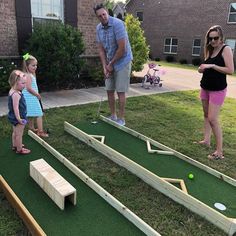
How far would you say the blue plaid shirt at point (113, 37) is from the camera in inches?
187

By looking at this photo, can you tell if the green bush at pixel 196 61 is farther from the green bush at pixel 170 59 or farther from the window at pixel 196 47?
the green bush at pixel 170 59

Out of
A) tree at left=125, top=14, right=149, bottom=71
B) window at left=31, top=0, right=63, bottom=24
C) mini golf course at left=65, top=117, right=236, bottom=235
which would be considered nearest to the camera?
mini golf course at left=65, top=117, right=236, bottom=235

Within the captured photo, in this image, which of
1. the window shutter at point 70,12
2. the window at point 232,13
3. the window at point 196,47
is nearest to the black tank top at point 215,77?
the window shutter at point 70,12

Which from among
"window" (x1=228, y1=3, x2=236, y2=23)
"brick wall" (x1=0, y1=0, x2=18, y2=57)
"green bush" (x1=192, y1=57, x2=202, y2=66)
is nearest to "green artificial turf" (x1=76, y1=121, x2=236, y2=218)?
"brick wall" (x1=0, y1=0, x2=18, y2=57)

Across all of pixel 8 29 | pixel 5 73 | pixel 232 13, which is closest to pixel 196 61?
pixel 232 13

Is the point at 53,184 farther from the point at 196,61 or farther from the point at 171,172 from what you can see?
the point at 196,61

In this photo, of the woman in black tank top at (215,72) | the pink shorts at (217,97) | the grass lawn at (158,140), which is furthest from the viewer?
the pink shorts at (217,97)

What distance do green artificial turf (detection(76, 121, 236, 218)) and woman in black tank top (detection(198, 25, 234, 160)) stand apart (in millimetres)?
725

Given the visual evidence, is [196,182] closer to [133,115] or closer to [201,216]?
[201,216]

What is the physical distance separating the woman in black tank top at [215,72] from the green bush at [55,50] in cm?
436

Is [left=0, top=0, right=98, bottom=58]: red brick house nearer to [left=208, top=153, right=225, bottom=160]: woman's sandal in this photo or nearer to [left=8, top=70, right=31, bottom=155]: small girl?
[left=8, top=70, right=31, bottom=155]: small girl

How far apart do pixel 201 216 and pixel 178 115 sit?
12.4 ft

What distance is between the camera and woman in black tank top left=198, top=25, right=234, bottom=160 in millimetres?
3777

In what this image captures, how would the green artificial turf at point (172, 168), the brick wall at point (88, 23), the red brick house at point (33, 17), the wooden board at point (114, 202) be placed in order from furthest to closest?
the brick wall at point (88, 23) < the red brick house at point (33, 17) < the green artificial turf at point (172, 168) < the wooden board at point (114, 202)
